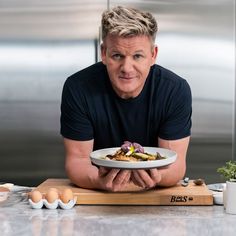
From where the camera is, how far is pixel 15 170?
2545 mm

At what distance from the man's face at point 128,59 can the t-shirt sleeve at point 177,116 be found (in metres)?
0.15

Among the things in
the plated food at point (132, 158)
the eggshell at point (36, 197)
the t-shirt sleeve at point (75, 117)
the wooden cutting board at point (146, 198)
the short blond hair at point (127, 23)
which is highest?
the short blond hair at point (127, 23)

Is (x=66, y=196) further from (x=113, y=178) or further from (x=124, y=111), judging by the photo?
(x=124, y=111)

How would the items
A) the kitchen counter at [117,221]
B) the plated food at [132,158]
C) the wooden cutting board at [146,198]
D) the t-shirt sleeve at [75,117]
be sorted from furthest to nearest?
the t-shirt sleeve at [75,117] < the wooden cutting board at [146,198] < the plated food at [132,158] < the kitchen counter at [117,221]

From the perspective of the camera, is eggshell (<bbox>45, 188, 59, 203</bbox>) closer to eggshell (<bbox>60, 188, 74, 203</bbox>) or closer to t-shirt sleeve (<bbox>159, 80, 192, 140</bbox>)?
eggshell (<bbox>60, 188, 74, 203</bbox>)

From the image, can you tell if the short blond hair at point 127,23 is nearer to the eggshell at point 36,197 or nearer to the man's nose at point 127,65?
the man's nose at point 127,65

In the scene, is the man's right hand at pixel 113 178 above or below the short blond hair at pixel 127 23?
below

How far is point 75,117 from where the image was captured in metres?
1.57

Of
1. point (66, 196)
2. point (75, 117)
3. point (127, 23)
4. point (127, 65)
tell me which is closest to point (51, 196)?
point (66, 196)

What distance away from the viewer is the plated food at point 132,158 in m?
1.25

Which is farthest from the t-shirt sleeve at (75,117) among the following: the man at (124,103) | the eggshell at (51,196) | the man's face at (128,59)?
the eggshell at (51,196)

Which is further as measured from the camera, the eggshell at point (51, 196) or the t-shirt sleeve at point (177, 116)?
the t-shirt sleeve at point (177, 116)

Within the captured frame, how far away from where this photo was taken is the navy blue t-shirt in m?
1.57

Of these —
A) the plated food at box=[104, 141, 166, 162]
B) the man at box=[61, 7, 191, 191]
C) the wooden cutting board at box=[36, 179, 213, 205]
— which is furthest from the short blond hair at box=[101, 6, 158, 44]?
the wooden cutting board at box=[36, 179, 213, 205]
